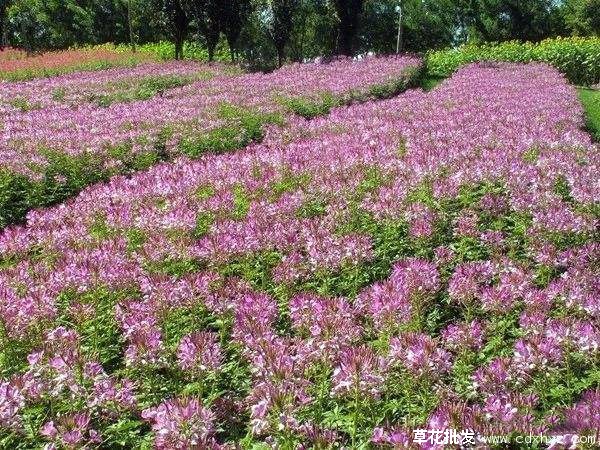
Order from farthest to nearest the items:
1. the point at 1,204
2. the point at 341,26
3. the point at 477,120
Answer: the point at 341,26, the point at 477,120, the point at 1,204

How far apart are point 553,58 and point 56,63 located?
83.0 ft

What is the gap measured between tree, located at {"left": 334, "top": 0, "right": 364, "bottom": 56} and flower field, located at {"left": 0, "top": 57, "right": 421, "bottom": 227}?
552 inches

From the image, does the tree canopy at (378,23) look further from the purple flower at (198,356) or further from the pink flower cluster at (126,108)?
the purple flower at (198,356)

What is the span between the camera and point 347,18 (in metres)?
36.6

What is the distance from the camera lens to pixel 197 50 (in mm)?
42031

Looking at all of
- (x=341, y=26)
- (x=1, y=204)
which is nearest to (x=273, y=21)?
(x=341, y=26)

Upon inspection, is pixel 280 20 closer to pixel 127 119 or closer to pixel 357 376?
pixel 127 119

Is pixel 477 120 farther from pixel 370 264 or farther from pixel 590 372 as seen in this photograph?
pixel 590 372

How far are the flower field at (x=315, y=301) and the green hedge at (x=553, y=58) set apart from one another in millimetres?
26254

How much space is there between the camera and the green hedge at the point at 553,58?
3225 cm

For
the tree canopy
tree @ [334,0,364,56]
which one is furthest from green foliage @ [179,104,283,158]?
the tree canopy

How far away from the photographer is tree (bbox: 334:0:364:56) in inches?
1419

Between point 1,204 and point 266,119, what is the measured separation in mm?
6348

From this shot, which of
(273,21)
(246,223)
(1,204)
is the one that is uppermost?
(273,21)
